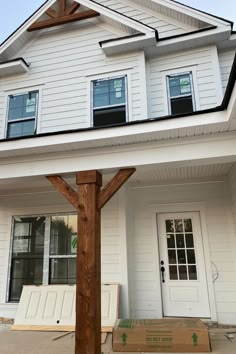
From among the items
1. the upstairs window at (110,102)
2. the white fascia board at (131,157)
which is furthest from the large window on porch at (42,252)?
the white fascia board at (131,157)

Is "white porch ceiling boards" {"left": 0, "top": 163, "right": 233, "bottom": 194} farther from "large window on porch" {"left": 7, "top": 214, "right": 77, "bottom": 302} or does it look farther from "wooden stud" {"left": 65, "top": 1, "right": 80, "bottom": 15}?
"wooden stud" {"left": 65, "top": 1, "right": 80, "bottom": 15}

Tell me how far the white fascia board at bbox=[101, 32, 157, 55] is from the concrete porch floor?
17.3 ft

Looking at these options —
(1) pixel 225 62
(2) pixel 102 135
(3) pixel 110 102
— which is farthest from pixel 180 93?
(2) pixel 102 135

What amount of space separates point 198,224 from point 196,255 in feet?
1.92

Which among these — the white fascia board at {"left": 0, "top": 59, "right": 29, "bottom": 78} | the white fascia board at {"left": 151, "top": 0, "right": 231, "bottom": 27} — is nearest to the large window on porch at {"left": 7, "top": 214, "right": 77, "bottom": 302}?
the white fascia board at {"left": 0, "top": 59, "right": 29, "bottom": 78}

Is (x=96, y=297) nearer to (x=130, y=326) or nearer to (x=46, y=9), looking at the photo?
(x=130, y=326)

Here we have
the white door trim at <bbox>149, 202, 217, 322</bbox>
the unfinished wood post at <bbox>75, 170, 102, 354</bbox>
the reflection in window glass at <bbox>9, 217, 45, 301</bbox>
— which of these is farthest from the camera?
the reflection in window glass at <bbox>9, 217, 45, 301</bbox>

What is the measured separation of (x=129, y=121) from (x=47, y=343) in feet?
12.0

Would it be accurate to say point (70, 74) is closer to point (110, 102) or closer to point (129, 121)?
point (110, 102)

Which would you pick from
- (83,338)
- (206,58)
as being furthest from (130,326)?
(206,58)

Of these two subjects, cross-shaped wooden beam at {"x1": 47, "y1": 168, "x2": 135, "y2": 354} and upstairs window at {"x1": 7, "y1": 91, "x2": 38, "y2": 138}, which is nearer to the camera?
cross-shaped wooden beam at {"x1": 47, "y1": 168, "x2": 135, "y2": 354}

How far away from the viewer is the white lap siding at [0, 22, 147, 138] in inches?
223

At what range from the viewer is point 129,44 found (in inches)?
221

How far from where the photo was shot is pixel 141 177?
541 centimetres
